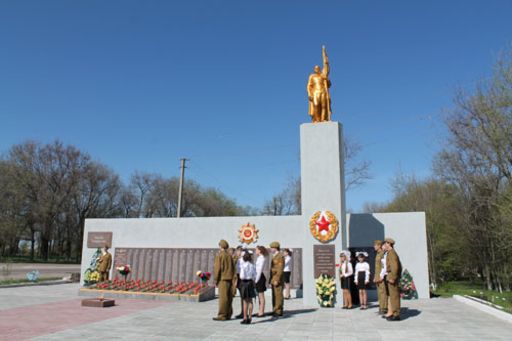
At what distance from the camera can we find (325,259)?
34.2 feet

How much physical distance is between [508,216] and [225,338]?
9149 millimetres

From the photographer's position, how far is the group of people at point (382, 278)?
816cm

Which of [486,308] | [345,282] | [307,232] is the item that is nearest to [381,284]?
[345,282]

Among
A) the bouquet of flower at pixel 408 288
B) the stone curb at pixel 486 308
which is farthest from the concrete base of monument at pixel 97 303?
the stone curb at pixel 486 308

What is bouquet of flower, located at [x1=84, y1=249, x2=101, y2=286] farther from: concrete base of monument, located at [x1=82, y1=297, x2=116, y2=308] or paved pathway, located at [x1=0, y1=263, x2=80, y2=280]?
concrete base of monument, located at [x1=82, y1=297, x2=116, y2=308]

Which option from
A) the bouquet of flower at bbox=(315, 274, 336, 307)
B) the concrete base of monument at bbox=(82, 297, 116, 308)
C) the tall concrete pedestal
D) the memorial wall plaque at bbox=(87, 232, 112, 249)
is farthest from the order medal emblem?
the memorial wall plaque at bbox=(87, 232, 112, 249)

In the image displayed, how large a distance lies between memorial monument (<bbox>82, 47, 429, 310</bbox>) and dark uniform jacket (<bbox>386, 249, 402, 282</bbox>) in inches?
84.4

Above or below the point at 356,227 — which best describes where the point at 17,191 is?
above

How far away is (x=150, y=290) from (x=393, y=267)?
→ 7.14m

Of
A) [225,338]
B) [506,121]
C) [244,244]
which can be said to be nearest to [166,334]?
[225,338]

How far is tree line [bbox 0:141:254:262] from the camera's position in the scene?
33.8 metres

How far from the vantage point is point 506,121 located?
41.1 ft

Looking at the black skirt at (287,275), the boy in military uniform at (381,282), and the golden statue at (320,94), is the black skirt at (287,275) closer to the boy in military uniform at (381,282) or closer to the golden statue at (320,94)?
the boy in military uniform at (381,282)

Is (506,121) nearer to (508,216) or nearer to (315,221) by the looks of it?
(508,216)
